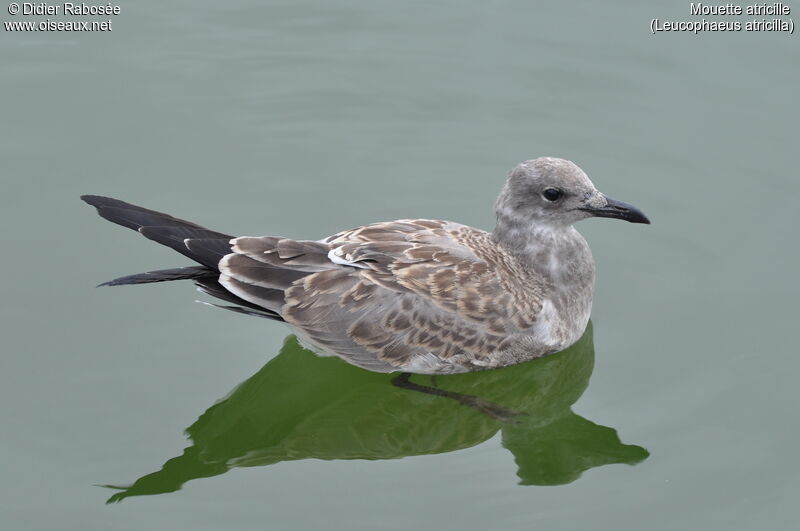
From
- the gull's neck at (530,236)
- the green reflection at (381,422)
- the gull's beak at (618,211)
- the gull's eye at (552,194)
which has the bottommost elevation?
the green reflection at (381,422)

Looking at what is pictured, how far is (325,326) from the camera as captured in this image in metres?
7.89

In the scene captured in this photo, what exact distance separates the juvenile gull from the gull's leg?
0.13 metres

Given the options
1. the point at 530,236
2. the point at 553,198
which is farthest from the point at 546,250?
the point at 553,198

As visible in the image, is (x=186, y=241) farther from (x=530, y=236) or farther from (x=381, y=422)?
(x=530, y=236)

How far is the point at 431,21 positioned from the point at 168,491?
5618 mm

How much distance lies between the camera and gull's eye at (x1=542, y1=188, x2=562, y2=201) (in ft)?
26.4

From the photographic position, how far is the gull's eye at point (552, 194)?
26.4ft

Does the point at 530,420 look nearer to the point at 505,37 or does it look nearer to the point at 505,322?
the point at 505,322

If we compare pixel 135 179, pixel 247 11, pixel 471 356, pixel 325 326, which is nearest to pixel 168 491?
pixel 325 326

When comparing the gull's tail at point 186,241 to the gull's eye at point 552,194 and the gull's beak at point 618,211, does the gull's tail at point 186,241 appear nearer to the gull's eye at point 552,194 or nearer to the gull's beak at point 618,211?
the gull's eye at point 552,194

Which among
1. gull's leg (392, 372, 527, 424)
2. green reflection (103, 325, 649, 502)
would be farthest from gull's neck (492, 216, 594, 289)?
gull's leg (392, 372, 527, 424)

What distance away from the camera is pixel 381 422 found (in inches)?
311

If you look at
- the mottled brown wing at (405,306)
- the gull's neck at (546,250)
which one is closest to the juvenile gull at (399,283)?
the mottled brown wing at (405,306)

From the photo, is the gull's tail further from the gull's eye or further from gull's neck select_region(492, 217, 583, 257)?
the gull's eye
